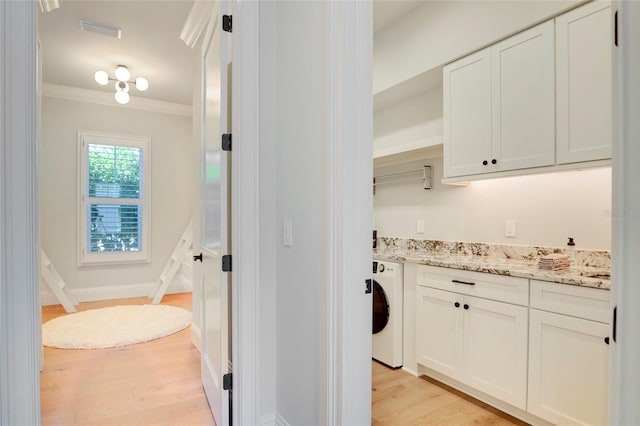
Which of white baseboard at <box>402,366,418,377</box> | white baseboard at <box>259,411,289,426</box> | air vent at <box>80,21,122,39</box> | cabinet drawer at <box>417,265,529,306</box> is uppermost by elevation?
air vent at <box>80,21,122,39</box>

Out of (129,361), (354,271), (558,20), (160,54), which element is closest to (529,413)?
(354,271)

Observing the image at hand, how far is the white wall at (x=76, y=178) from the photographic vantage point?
4.52 m

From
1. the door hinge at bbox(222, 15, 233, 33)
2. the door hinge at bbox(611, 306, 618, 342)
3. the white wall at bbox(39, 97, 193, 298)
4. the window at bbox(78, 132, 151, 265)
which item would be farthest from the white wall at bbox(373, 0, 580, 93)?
the window at bbox(78, 132, 151, 265)

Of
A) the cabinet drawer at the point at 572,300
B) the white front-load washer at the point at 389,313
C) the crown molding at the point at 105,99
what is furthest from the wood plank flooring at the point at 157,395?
the crown molding at the point at 105,99

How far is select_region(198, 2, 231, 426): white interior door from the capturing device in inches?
66.2

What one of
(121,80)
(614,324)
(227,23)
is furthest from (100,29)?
(614,324)

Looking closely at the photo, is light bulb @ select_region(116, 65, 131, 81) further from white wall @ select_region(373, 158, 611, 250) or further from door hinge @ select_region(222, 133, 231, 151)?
white wall @ select_region(373, 158, 611, 250)

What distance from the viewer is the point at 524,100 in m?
2.20

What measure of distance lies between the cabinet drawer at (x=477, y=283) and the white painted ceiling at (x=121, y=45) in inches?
111

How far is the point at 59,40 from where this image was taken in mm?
3377

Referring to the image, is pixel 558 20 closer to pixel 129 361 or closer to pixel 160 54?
pixel 160 54

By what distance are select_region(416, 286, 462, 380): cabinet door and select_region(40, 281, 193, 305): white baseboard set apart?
3.75m

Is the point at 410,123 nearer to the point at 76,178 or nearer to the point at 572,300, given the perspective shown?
the point at 572,300

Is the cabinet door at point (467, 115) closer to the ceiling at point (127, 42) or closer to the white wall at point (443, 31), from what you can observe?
the white wall at point (443, 31)
